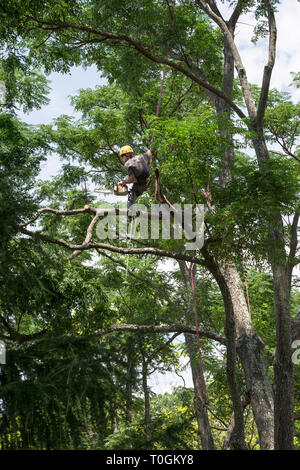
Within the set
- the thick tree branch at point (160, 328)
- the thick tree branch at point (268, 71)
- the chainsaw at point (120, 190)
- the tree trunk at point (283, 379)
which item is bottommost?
the tree trunk at point (283, 379)

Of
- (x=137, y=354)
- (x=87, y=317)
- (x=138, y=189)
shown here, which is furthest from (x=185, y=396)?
(x=137, y=354)

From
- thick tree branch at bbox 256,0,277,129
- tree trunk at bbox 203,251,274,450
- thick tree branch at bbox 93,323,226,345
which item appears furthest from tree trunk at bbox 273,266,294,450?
thick tree branch at bbox 256,0,277,129

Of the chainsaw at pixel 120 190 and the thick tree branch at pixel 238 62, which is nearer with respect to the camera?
the chainsaw at pixel 120 190

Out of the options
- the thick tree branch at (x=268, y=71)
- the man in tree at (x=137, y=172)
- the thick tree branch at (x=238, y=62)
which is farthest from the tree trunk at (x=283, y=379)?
the thick tree branch at (x=238, y=62)

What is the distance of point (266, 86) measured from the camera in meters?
7.16

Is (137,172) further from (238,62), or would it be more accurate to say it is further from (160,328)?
(238,62)

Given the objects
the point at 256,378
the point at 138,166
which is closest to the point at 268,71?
the point at 138,166

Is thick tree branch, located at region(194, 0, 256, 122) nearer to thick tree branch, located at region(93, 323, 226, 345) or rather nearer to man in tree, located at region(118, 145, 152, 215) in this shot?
man in tree, located at region(118, 145, 152, 215)

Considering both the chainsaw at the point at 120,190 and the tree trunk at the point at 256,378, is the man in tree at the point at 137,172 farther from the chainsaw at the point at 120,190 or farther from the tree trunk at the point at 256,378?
the tree trunk at the point at 256,378

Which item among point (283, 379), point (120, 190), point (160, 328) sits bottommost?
point (283, 379)

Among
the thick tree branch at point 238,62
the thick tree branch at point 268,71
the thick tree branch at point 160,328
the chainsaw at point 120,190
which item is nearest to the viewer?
the chainsaw at point 120,190

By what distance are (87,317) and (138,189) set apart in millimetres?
2212
